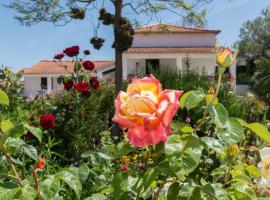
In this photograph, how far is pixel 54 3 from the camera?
13.6 m

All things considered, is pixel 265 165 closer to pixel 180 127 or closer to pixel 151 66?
pixel 180 127

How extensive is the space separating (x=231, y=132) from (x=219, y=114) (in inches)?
2.1

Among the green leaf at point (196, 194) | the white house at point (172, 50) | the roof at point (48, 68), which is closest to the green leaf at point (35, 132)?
the green leaf at point (196, 194)

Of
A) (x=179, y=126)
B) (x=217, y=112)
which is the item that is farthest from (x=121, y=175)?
(x=217, y=112)

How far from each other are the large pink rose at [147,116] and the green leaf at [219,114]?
4.5 inches

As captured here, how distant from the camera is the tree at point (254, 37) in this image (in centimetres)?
5178

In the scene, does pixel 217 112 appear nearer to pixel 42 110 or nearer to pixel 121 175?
pixel 121 175

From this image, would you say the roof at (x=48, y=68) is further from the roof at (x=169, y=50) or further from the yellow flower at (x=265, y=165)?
the yellow flower at (x=265, y=165)

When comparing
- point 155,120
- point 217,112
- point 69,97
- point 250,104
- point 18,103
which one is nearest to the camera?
point 155,120

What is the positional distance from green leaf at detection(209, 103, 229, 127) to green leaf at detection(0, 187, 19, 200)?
542 millimetres

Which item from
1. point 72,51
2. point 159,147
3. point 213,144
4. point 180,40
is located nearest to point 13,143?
point 159,147

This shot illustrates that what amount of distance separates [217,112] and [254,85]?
32445 mm

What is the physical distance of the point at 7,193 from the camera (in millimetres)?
1206

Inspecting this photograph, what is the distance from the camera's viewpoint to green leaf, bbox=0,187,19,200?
1190mm
